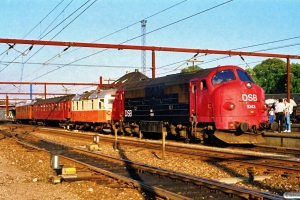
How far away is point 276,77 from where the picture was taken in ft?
262

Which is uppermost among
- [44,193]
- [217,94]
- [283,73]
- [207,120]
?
[283,73]

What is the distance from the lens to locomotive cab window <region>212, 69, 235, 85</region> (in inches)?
754

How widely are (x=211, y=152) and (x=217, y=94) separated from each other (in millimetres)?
3568

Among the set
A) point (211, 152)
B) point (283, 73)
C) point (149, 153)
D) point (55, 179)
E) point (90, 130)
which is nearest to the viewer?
point (55, 179)

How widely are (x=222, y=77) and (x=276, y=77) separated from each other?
6405cm

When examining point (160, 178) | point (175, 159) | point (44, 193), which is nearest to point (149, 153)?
point (175, 159)

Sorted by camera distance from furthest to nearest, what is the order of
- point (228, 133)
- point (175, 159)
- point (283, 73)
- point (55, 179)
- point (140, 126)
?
point (283, 73) < point (140, 126) < point (228, 133) < point (175, 159) < point (55, 179)

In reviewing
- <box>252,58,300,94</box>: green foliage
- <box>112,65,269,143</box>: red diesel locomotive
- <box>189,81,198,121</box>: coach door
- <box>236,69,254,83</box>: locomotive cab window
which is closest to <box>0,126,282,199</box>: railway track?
<box>112,65,269,143</box>: red diesel locomotive

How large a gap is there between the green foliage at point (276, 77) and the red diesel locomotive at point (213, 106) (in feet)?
184

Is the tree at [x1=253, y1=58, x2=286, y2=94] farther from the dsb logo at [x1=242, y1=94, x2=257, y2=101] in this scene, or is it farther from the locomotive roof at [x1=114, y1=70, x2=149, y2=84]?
the dsb logo at [x1=242, y1=94, x2=257, y2=101]

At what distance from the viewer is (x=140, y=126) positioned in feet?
83.2

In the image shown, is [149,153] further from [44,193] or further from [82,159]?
[44,193]

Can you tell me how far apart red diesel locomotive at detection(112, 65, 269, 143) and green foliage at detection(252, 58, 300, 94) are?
2206 inches

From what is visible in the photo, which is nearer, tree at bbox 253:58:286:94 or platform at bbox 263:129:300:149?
platform at bbox 263:129:300:149
